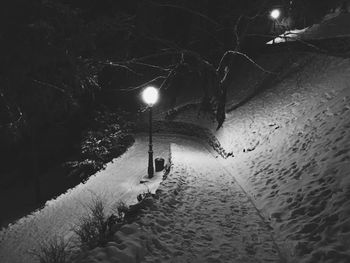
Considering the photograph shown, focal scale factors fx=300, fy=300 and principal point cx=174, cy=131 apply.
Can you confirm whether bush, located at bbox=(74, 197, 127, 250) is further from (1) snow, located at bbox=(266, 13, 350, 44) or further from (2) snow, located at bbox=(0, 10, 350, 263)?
(1) snow, located at bbox=(266, 13, 350, 44)

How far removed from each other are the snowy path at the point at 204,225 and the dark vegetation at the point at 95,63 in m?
7.35

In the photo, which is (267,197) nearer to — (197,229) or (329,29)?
(197,229)

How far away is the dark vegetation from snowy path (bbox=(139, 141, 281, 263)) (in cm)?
735

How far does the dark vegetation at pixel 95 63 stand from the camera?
12.5 metres

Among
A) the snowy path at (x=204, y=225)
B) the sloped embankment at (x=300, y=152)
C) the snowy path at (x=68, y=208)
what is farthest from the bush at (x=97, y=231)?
the sloped embankment at (x=300, y=152)

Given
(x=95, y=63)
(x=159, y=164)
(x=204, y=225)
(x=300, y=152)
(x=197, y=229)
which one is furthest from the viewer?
(x=95, y=63)

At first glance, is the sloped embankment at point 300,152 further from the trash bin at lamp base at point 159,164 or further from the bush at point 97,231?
the bush at point 97,231

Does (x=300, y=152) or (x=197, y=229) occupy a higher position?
(x=300, y=152)

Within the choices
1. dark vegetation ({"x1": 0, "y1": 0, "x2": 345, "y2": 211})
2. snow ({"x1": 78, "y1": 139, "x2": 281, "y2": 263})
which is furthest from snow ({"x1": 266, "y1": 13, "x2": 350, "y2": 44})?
snow ({"x1": 78, "y1": 139, "x2": 281, "y2": 263})

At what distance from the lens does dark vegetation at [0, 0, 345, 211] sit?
12.5 meters

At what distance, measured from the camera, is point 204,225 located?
24.6ft

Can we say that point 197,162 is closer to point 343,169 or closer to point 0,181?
point 343,169

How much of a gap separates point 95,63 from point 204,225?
595 inches

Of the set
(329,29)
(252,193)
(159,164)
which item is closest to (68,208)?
(159,164)
